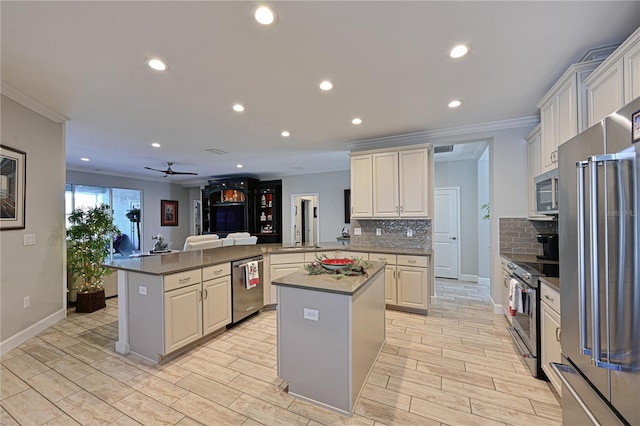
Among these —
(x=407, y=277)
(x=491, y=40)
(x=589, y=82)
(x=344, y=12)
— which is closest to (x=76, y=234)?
(x=344, y=12)

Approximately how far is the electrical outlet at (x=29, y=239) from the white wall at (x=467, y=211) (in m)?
6.97

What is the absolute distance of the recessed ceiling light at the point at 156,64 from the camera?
2.10m

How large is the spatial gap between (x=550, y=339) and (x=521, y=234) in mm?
1885

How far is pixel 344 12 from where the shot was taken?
63.2 inches

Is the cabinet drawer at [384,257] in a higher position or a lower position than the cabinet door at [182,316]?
higher

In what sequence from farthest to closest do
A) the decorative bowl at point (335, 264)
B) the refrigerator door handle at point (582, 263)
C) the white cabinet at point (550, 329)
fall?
the decorative bowl at point (335, 264) < the white cabinet at point (550, 329) < the refrigerator door handle at point (582, 263)

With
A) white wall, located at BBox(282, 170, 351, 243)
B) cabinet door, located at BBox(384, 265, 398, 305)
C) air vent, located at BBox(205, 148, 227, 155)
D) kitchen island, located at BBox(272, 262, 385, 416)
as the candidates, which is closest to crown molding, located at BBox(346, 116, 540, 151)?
cabinet door, located at BBox(384, 265, 398, 305)

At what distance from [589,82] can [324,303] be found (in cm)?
263

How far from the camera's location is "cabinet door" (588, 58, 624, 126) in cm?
165

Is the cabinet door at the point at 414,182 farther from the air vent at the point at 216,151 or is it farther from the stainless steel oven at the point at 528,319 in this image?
the air vent at the point at 216,151

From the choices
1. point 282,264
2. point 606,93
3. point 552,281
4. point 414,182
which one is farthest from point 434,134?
point 282,264

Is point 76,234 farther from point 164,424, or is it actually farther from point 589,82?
point 589,82

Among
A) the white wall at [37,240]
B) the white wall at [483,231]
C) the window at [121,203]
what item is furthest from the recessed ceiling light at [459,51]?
the window at [121,203]

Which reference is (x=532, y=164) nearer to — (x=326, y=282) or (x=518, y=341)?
(x=518, y=341)
